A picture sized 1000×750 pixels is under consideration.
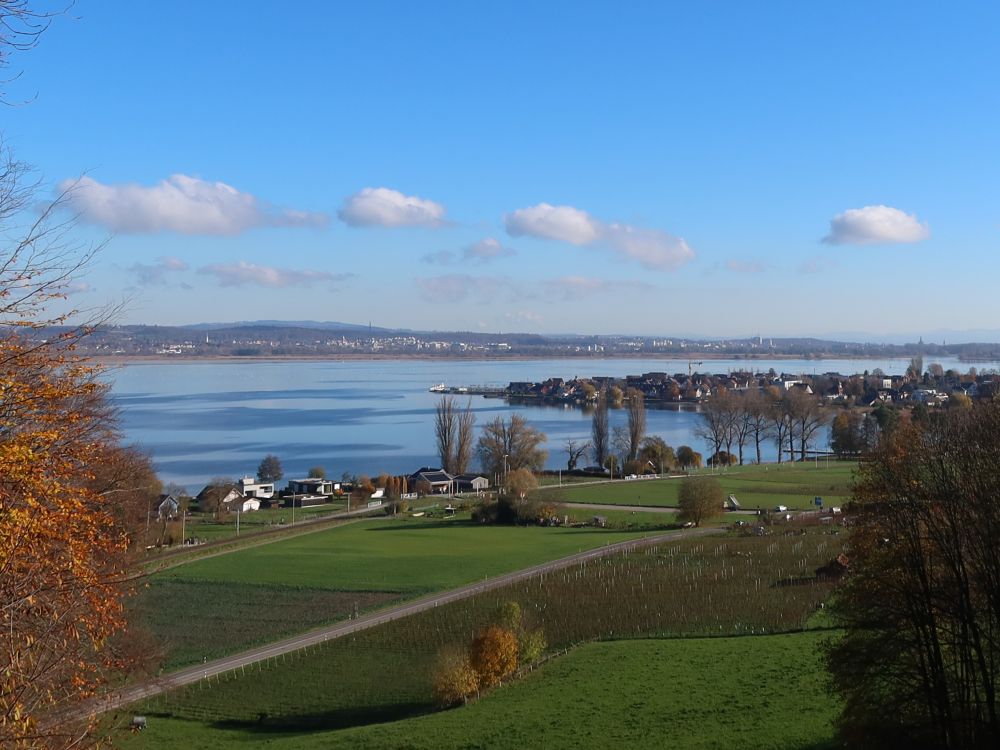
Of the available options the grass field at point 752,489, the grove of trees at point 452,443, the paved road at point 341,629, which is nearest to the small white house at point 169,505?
the grass field at point 752,489

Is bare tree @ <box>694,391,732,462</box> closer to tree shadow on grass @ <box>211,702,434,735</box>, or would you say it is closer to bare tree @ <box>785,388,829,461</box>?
bare tree @ <box>785,388,829,461</box>

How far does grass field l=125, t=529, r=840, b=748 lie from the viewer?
1287 centimetres

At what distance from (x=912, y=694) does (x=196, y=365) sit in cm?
18207

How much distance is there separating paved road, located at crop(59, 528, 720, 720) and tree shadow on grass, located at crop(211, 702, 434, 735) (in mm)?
1641

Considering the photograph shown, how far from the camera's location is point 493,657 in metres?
13.9

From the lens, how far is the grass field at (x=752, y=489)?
115ft

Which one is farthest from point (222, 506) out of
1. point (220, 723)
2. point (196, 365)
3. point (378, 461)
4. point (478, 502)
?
point (196, 365)

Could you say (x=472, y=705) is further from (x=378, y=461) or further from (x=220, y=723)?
(x=378, y=461)

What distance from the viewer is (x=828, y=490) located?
3675 centimetres

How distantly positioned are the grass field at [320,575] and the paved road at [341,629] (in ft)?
1.71

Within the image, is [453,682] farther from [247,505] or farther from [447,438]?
[447,438]

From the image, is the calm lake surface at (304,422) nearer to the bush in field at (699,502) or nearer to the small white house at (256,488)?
the small white house at (256,488)

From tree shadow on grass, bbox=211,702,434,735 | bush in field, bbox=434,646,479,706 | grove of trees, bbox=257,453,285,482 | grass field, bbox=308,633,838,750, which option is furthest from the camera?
grove of trees, bbox=257,453,285,482

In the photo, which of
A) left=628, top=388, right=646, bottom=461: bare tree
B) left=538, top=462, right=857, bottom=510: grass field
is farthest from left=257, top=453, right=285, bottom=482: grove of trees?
left=628, top=388, right=646, bottom=461: bare tree
